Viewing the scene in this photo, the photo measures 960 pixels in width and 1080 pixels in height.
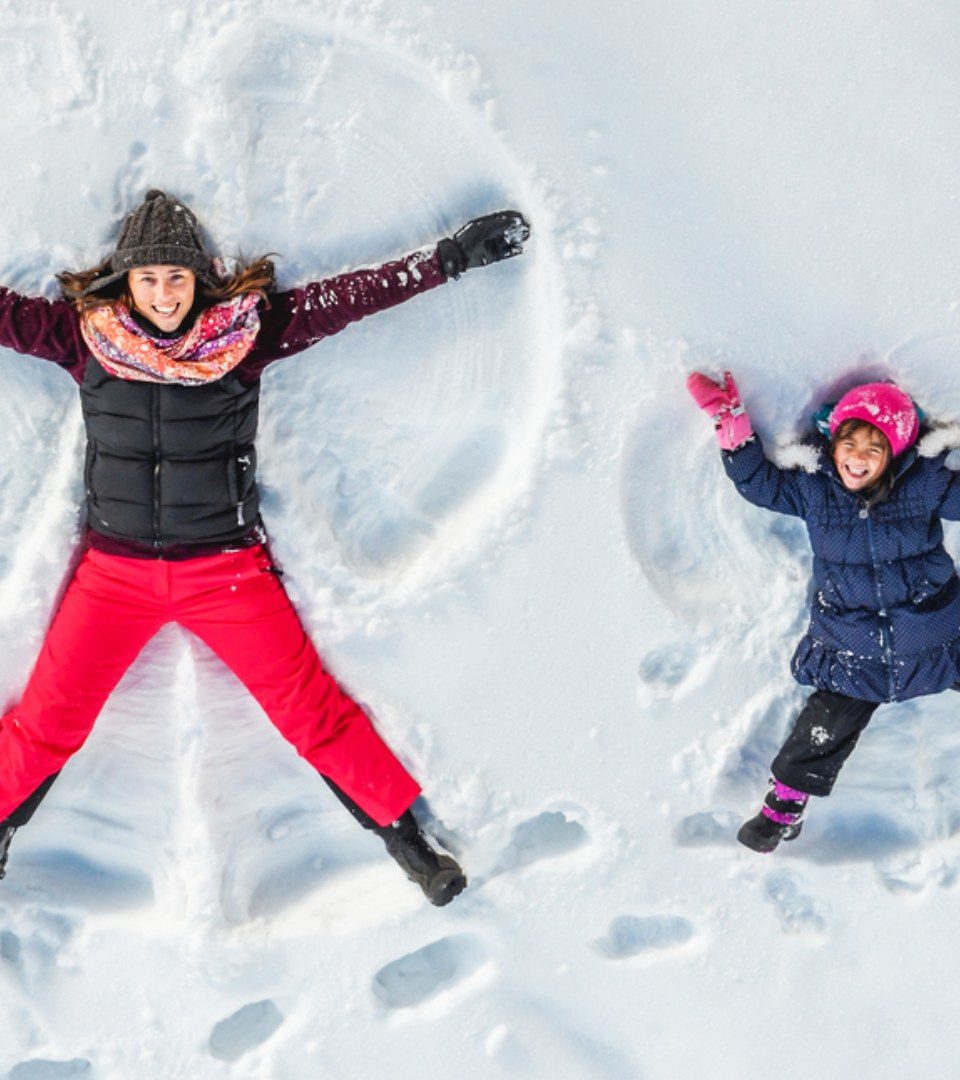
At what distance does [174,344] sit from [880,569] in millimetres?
1618

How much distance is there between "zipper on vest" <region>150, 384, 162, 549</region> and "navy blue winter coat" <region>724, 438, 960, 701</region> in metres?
1.26

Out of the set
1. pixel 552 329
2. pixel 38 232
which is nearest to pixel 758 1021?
pixel 552 329

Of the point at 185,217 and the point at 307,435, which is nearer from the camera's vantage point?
the point at 185,217

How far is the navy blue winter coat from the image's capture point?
2.18m

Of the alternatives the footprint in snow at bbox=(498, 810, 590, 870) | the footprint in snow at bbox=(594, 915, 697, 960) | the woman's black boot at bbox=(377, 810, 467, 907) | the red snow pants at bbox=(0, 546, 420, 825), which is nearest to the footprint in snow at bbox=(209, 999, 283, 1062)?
the woman's black boot at bbox=(377, 810, 467, 907)

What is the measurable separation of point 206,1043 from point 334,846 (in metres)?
0.56

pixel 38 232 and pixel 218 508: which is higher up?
pixel 38 232

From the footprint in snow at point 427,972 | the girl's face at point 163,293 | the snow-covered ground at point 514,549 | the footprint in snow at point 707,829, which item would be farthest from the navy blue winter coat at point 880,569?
the girl's face at point 163,293

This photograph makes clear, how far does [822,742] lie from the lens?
90.4 inches

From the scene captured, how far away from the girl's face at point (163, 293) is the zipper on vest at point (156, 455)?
5.5 inches

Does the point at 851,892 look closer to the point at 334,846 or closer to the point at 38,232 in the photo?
the point at 334,846

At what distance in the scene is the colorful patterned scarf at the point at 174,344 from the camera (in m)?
1.98

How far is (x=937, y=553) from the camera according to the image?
7.29ft

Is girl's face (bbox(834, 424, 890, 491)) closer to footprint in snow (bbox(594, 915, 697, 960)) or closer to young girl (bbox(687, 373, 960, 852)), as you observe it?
young girl (bbox(687, 373, 960, 852))
